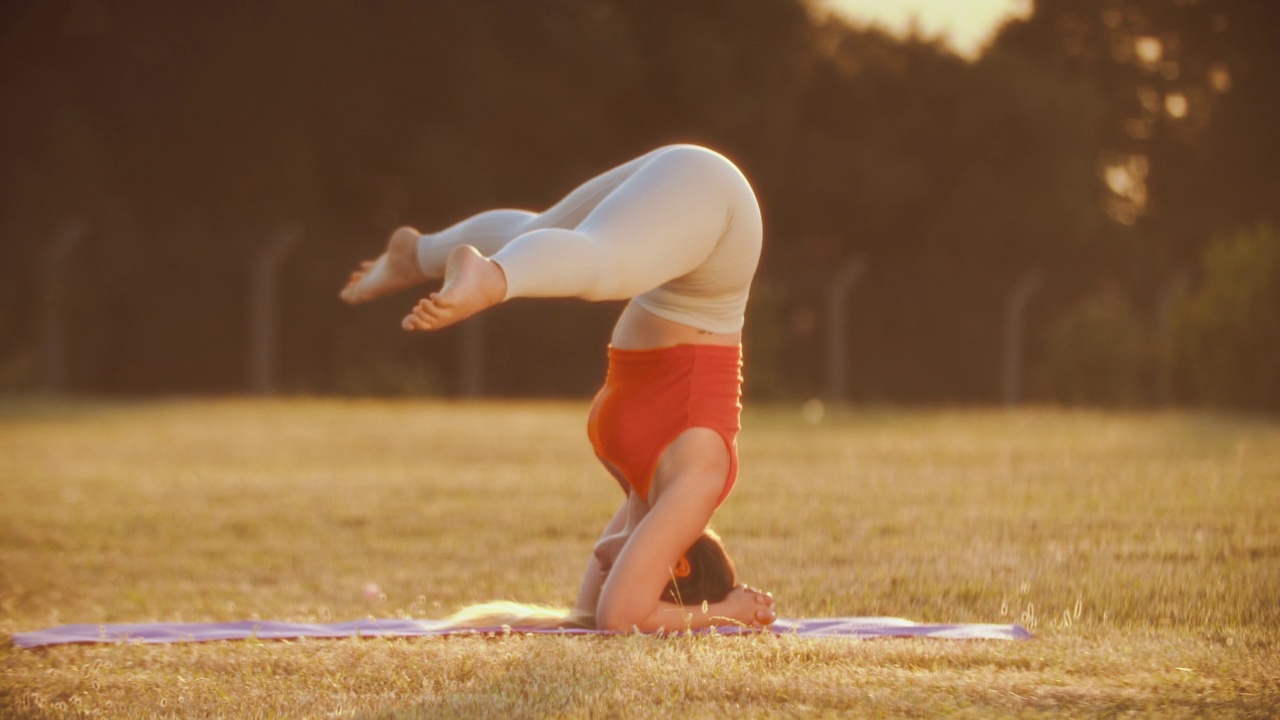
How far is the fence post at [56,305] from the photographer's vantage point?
1526 centimetres

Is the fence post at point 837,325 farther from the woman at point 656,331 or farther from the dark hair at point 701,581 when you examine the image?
the dark hair at point 701,581

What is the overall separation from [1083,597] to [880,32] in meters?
20.9

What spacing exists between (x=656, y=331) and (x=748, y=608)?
877 mm

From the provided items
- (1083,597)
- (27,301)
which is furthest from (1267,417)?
(27,301)

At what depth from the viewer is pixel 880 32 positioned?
24.2 meters

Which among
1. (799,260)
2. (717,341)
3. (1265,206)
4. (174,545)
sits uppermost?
(1265,206)

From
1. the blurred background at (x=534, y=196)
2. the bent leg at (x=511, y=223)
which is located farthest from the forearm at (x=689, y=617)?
the blurred background at (x=534, y=196)

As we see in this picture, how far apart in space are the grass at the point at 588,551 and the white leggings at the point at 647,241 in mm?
970

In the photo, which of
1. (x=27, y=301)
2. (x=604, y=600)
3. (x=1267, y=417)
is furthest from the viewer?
(x=27, y=301)

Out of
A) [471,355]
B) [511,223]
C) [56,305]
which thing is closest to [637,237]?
[511,223]

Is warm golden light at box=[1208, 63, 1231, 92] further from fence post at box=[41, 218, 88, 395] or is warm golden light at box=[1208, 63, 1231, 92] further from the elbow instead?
the elbow

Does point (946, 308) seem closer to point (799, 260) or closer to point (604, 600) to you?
point (799, 260)

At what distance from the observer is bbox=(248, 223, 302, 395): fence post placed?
14.9 meters

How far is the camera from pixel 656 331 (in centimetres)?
424
